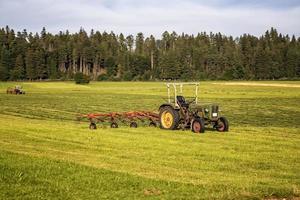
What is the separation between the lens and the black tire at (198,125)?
20.4 m

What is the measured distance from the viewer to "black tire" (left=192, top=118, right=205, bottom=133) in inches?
803

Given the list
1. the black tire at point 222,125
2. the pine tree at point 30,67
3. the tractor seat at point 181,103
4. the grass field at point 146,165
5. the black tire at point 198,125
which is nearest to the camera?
the grass field at point 146,165

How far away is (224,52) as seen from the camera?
173 meters

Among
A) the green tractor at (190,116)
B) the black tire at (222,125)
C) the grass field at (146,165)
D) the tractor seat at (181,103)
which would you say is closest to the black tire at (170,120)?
the green tractor at (190,116)

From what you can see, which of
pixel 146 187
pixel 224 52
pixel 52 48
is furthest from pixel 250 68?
pixel 146 187

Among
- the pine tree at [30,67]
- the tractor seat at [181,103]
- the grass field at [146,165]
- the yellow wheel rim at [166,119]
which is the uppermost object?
the pine tree at [30,67]

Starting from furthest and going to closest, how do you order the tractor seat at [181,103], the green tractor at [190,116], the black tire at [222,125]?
the tractor seat at [181,103]
the black tire at [222,125]
the green tractor at [190,116]

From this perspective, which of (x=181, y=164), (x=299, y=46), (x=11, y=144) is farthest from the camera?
(x=299, y=46)

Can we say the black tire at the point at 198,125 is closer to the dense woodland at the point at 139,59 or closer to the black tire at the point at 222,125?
the black tire at the point at 222,125

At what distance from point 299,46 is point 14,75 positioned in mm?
101797

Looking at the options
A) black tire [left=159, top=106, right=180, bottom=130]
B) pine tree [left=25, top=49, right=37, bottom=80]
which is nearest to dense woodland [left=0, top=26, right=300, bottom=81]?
pine tree [left=25, top=49, right=37, bottom=80]

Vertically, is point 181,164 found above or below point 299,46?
below

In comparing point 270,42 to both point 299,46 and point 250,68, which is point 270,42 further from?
point 250,68

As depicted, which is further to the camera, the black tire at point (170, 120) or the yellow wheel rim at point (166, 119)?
the yellow wheel rim at point (166, 119)
